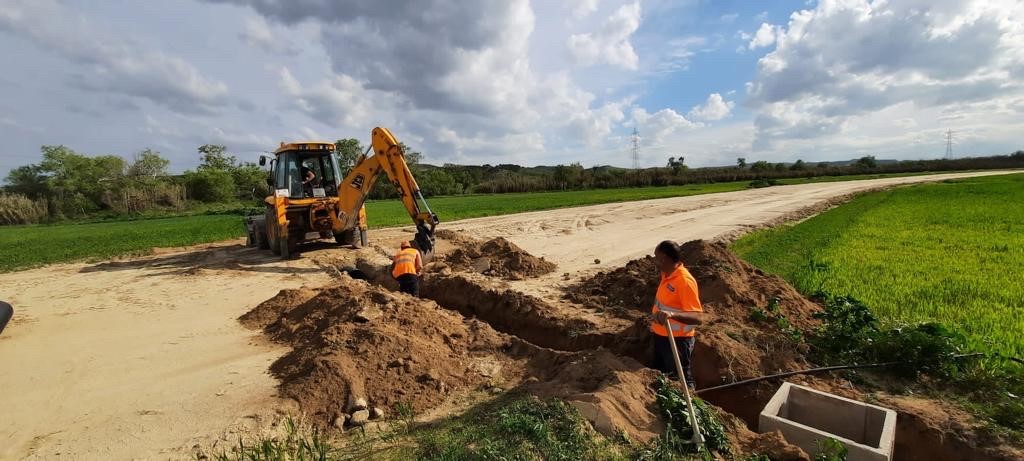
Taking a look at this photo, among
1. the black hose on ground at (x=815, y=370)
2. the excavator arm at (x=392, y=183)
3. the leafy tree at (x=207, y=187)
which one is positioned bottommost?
the black hose on ground at (x=815, y=370)

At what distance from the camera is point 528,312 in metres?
7.48

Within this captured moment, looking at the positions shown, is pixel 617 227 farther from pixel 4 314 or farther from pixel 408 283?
pixel 4 314

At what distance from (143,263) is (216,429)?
42.3 ft

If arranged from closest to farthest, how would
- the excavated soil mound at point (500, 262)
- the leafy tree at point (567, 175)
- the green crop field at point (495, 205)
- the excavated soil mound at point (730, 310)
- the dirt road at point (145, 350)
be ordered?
1. the dirt road at point (145, 350)
2. the excavated soil mound at point (730, 310)
3. the excavated soil mound at point (500, 262)
4. the green crop field at point (495, 205)
5. the leafy tree at point (567, 175)

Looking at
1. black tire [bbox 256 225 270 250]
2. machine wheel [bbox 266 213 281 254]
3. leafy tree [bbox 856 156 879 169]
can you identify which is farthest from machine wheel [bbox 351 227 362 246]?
leafy tree [bbox 856 156 879 169]

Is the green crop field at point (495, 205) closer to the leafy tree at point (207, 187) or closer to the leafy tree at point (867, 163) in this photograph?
the leafy tree at point (207, 187)

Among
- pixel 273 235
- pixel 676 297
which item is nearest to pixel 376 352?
pixel 676 297

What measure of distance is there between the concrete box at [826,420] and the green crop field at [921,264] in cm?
214

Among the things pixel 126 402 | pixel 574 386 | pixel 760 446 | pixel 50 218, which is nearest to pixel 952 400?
pixel 760 446

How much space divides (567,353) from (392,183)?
24.0ft

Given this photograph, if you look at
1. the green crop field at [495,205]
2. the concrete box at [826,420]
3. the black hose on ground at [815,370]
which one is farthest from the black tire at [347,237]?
the concrete box at [826,420]

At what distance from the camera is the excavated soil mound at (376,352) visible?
4.78 meters

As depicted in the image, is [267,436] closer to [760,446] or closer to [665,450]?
[665,450]

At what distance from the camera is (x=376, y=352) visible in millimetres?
5355
